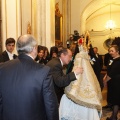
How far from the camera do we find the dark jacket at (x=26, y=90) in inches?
95.0

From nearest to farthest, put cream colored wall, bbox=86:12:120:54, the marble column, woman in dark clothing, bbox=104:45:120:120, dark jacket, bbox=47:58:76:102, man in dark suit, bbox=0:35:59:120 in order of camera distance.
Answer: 1. man in dark suit, bbox=0:35:59:120
2. dark jacket, bbox=47:58:76:102
3. woman in dark clothing, bbox=104:45:120:120
4. the marble column
5. cream colored wall, bbox=86:12:120:54

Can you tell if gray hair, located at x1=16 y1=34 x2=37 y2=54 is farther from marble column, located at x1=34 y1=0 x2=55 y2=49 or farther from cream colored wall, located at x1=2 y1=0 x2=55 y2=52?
marble column, located at x1=34 y1=0 x2=55 y2=49

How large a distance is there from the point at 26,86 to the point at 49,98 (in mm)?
255

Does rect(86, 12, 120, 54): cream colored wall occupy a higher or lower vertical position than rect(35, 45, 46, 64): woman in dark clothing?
higher

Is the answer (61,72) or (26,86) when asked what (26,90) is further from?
(61,72)

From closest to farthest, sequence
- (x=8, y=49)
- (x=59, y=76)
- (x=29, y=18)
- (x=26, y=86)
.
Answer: (x=26, y=86) → (x=59, y=76) → (x=8, y=49) → (x=29, y=18)

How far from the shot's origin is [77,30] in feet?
43.5

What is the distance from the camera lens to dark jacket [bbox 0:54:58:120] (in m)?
2.41

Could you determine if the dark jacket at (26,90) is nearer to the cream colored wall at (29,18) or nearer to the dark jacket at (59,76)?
the dark jacket at (59,76)

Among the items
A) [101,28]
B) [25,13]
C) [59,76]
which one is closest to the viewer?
[59,76]

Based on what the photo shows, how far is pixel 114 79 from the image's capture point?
5555 mm

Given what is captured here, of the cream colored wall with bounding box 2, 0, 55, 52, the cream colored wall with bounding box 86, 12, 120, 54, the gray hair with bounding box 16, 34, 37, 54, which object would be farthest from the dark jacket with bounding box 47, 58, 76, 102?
the cream colored wall with bounding box 86, 12, 120, 54

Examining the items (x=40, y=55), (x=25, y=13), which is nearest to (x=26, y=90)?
(x=40, y=55)

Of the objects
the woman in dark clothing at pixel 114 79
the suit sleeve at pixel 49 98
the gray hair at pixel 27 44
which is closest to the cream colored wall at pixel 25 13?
the woman in dark clothing at pixel 114 79
